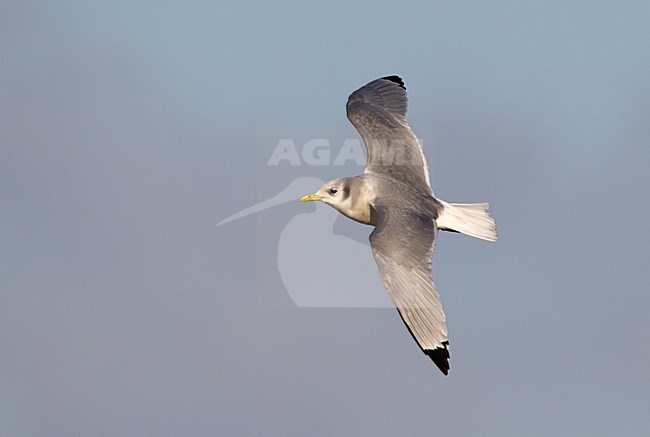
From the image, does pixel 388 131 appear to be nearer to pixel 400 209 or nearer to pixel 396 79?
pixel 396 79

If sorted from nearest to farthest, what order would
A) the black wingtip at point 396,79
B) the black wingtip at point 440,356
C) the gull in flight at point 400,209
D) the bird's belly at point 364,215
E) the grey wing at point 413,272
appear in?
the black wingtip at point 440,356 < the grey wing at point 413,272 < the gull in flight at point 400,209 < the bird's belly at point 364,215 < the black wingtip at point 396,79

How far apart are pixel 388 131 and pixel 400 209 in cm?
309

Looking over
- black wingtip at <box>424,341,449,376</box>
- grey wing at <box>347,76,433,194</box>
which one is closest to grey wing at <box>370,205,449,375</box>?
black wingtip at <box>424,341,449,376</box>

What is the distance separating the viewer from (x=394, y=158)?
65.5 feet

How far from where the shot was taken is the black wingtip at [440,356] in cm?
1497

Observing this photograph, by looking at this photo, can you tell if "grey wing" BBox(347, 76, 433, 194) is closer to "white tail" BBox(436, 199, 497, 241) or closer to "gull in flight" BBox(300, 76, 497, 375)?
"gull in flight" BBox(300, 76, 497, 375)

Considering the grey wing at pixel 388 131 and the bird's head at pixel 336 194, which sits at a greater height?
the grey wing at pixel 388 131

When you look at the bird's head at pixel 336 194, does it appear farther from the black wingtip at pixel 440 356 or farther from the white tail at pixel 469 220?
the black wingtip at pixel 440 356

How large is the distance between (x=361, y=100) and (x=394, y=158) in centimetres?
190

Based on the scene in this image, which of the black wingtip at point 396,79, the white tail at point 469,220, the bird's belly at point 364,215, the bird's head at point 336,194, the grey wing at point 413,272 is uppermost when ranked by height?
the black wingtip at point 396,79

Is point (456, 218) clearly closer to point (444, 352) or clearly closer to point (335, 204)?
point (335, 204)

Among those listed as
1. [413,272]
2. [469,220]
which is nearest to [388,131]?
[469,220]

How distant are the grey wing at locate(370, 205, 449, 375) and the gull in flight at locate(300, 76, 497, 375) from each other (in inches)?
0.6

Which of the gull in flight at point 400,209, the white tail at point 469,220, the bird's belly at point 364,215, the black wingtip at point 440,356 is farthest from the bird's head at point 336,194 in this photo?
the black wingtip at point 440,356
